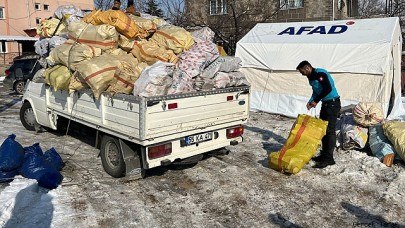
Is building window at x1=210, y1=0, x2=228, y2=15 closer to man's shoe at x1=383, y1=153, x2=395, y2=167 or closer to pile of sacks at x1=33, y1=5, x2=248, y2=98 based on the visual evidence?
pile of sacks at x1=33, y1=5, x2=248, y2=98

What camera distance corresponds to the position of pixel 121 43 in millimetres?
5801

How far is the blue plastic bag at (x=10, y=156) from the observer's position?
5.01m

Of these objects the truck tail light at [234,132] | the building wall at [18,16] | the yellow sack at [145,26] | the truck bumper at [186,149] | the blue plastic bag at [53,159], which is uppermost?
the building wall at [18,16]

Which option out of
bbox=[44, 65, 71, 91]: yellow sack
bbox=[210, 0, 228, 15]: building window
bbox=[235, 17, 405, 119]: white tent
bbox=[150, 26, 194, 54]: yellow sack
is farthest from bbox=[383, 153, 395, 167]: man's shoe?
bbox=[210, 0, 228, 15]: building window

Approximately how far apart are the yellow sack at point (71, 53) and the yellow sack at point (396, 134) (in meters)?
4.90

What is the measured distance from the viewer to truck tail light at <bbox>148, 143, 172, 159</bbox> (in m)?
4.94

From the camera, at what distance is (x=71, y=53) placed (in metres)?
5.71

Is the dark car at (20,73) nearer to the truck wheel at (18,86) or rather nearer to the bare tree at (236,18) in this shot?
the truck wheel at (18,86)

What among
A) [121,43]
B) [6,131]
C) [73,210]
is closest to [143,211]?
[73,210]

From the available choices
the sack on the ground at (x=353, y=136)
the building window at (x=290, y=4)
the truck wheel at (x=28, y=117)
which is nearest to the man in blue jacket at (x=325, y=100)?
the sack on the ground at (x=353, y=136)

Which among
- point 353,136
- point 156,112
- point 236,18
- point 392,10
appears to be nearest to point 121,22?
point 156,112

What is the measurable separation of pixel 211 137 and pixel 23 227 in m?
2.81

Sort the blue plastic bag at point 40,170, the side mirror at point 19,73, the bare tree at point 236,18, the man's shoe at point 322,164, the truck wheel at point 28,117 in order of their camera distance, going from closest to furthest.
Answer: the blue plastic bag at point 40,170 < the man's shoe at point 322,164 < the truck wheel at point 28,117 < the side mirror at point 19,73 < the bare tree at point 236,18

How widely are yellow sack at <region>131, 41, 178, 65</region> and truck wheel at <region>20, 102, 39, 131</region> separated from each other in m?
3.57
